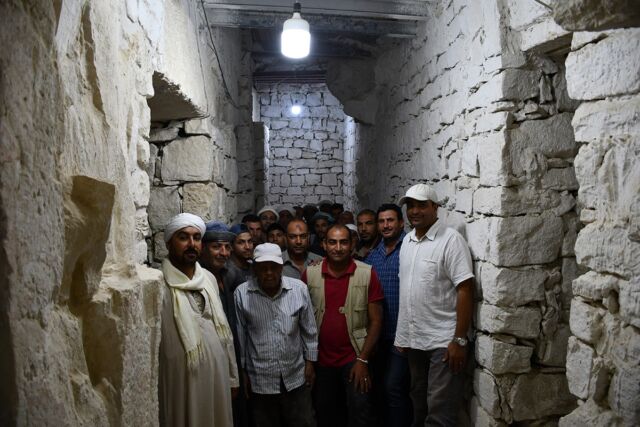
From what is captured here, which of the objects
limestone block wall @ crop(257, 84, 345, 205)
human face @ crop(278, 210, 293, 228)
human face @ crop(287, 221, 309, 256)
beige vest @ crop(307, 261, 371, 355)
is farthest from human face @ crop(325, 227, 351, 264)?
limestone block wall @ crop(257, 84, 345, 205)

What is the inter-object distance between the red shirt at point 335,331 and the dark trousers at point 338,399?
0.20 ft

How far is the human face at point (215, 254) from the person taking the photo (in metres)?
3.11

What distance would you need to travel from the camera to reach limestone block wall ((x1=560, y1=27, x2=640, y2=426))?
1463mm

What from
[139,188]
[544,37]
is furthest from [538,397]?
[139,188]

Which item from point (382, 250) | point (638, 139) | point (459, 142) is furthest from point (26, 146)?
point (382, 250)

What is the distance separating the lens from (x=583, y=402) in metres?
1.69

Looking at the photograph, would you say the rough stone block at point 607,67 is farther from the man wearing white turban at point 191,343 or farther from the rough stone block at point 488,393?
the man wearing white turban at point 191,343

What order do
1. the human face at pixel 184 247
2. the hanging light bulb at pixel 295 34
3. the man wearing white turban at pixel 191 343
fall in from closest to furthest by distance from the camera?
the man wearing white turban at pixel 191 343, the human face at pixel 184 247, the hanging light bulb at pixel 295 34

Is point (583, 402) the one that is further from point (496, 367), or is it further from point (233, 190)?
point (233, 190)

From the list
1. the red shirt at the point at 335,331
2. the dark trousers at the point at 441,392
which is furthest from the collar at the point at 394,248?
the dark trousers at the point at 441,392

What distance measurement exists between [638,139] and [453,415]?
2.21 metres

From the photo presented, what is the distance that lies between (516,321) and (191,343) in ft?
5.84

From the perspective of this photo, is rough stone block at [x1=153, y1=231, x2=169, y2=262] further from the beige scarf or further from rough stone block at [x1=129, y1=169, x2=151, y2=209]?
rough stone block at [x1=129, y1=169, x2=151, y2=209]

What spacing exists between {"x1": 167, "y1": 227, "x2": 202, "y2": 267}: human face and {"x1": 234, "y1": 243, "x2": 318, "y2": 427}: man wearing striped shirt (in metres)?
0.51
